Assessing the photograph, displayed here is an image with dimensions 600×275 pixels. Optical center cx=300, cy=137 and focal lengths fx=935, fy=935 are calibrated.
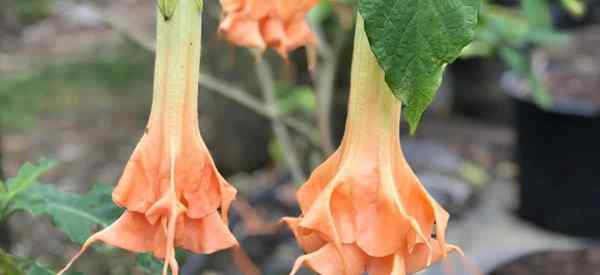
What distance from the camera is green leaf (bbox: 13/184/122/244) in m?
0.89

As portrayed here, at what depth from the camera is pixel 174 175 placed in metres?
0.60

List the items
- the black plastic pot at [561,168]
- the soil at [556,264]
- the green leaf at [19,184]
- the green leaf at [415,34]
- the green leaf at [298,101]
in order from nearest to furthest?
the green leaf at [415,34] → the green leaf at [19,184] → the green leaf at [298,101] → the soil at [556,264] → the black plastic pot at [561,168]

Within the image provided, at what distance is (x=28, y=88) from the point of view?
354cm

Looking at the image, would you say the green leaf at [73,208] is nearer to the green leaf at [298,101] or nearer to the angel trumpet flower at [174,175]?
the angel trumpet flower at [174,175]

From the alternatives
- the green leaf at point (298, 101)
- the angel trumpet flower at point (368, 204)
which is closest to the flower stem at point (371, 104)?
the angel trumpet flower at point (368, 204)

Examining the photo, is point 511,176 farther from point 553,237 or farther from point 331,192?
point 331,192

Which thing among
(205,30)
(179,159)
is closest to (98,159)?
(205,30)

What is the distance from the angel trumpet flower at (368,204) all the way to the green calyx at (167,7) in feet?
0.39

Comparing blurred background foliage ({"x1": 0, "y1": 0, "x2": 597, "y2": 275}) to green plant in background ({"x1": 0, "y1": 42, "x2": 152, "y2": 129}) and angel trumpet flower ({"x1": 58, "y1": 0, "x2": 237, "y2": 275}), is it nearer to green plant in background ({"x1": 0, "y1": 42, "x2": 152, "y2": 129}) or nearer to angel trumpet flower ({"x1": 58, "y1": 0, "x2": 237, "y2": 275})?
green plant in background ({"x1": 0, "y1": 42, "x2": 152, "y2": 129})

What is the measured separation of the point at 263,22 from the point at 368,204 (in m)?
0.28

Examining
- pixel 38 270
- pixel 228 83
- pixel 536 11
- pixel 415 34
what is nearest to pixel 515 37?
pixel 536 11

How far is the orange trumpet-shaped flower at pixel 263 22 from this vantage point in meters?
0.81

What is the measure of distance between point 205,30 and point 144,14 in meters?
2.22

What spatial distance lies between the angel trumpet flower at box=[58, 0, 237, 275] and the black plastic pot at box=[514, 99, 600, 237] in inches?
82.1
